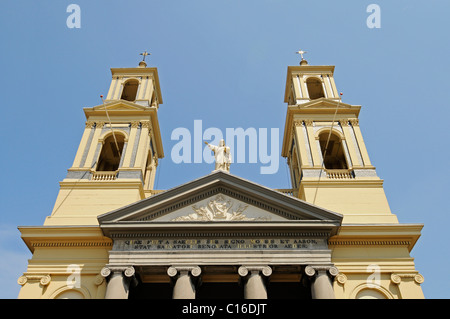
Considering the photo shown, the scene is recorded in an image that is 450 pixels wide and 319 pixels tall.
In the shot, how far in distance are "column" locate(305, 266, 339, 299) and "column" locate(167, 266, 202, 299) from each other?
4.81m

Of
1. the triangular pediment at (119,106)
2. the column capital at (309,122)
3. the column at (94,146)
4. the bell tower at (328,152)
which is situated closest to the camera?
the bell tower at (328,152)

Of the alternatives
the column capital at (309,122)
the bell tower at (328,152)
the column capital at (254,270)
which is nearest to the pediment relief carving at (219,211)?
the column capital at (254,270)

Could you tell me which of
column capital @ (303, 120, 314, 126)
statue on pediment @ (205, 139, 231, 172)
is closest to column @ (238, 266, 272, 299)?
statue on pediment @ (205, 139, 231, 172)

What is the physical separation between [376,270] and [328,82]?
50.0ft

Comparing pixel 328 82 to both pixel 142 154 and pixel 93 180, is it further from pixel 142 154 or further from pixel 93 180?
pixel 93 180

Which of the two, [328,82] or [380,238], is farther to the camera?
[328,82]

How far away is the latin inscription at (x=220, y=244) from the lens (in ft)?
57.0

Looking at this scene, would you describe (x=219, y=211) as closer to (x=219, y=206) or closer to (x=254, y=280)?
(x=219, y=206)

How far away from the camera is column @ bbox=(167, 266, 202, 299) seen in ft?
52.3

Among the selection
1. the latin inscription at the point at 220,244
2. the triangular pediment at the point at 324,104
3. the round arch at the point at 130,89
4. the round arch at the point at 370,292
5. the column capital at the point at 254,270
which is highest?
the round arch at the point at 130,89

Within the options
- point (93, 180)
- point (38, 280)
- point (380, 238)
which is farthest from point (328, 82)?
Answer: point (38, 280)

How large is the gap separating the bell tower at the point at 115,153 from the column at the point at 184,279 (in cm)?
559

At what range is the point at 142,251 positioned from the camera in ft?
56.6

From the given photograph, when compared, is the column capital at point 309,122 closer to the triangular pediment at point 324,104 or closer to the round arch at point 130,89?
the triangular pediment at point 324,104
